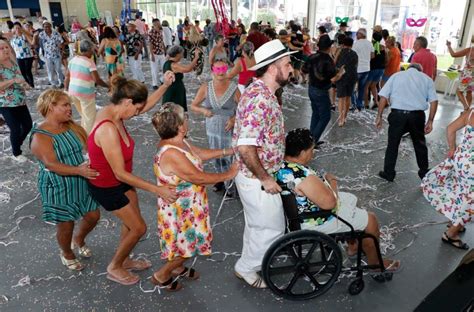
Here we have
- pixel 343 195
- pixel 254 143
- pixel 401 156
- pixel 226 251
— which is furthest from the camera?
pixel 401 156

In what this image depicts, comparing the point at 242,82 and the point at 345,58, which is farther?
the point at 345,58

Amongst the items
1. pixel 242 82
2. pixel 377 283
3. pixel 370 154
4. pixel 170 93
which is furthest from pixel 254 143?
pixel 370 154

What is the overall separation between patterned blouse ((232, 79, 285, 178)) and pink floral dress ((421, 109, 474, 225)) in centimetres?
168

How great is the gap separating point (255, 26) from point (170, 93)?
448 cm

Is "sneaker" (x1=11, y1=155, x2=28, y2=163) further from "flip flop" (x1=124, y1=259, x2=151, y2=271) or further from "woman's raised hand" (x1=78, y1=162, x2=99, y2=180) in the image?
"woman's raised hand" (x1=78, y1=162, x2=99, y2=180)

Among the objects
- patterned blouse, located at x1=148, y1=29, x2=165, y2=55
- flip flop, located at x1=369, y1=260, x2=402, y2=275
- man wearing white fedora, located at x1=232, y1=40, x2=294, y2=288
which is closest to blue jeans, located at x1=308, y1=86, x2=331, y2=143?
flip flop, located at x1=369, y1=260, x2=402, y2=275

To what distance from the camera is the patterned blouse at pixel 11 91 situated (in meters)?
4.45

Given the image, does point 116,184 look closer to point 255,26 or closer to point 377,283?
point 377,283

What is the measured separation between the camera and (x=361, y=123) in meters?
6.71

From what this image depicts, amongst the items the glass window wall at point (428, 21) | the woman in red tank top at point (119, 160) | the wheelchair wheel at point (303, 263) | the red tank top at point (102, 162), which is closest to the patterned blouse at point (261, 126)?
the wheelchair wheel at point (303, 263)

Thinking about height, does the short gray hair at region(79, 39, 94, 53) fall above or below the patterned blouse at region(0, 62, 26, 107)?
above

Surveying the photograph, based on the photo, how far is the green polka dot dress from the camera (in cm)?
253

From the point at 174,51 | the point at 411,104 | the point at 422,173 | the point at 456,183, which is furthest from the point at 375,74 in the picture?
the point at 456,183

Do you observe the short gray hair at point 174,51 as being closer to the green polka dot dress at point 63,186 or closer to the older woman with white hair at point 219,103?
the older woman with white hair at point 219,103
